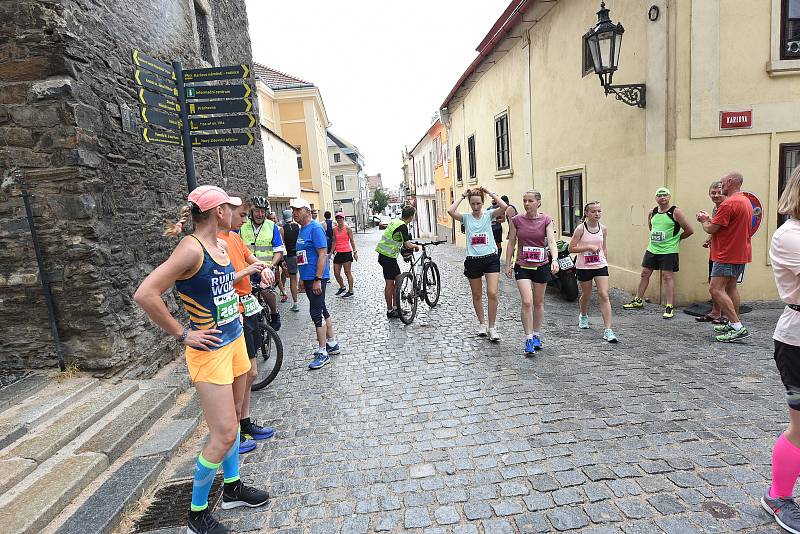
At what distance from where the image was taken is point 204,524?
2.68 m

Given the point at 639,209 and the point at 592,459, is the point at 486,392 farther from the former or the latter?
the point at 639,209

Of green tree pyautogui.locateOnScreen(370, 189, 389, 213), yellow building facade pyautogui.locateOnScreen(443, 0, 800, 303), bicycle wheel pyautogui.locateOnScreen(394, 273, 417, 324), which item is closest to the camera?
yellow building facade pyautogui.locateOnScreen(443, 0, 800, 303)

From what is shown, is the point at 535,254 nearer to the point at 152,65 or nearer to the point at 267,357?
the point at 267,357

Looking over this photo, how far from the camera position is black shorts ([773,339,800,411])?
2387 mm

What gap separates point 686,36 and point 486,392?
5.91 metres

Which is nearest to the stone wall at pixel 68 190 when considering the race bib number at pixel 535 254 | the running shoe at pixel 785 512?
the race bib number at pixel 535 254

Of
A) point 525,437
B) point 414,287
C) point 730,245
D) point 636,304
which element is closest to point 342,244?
point 414,287

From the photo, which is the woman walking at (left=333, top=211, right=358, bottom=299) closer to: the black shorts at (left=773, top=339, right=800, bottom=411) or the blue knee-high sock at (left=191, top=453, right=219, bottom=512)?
the blue knee-high sock at (left=191, top=453, right=219, bottom=512)

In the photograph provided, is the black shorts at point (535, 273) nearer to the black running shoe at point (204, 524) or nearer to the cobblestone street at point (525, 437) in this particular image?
the cobblestone street at point (525, 437)

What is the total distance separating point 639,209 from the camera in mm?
7777

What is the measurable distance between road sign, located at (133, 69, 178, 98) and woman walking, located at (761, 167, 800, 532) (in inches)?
214

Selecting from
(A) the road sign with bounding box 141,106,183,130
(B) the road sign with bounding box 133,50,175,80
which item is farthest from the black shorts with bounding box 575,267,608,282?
(B) the road sign with bounding box 133,50,175,80

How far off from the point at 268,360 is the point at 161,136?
279cm

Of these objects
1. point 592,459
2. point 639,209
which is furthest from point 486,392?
point 639,209
